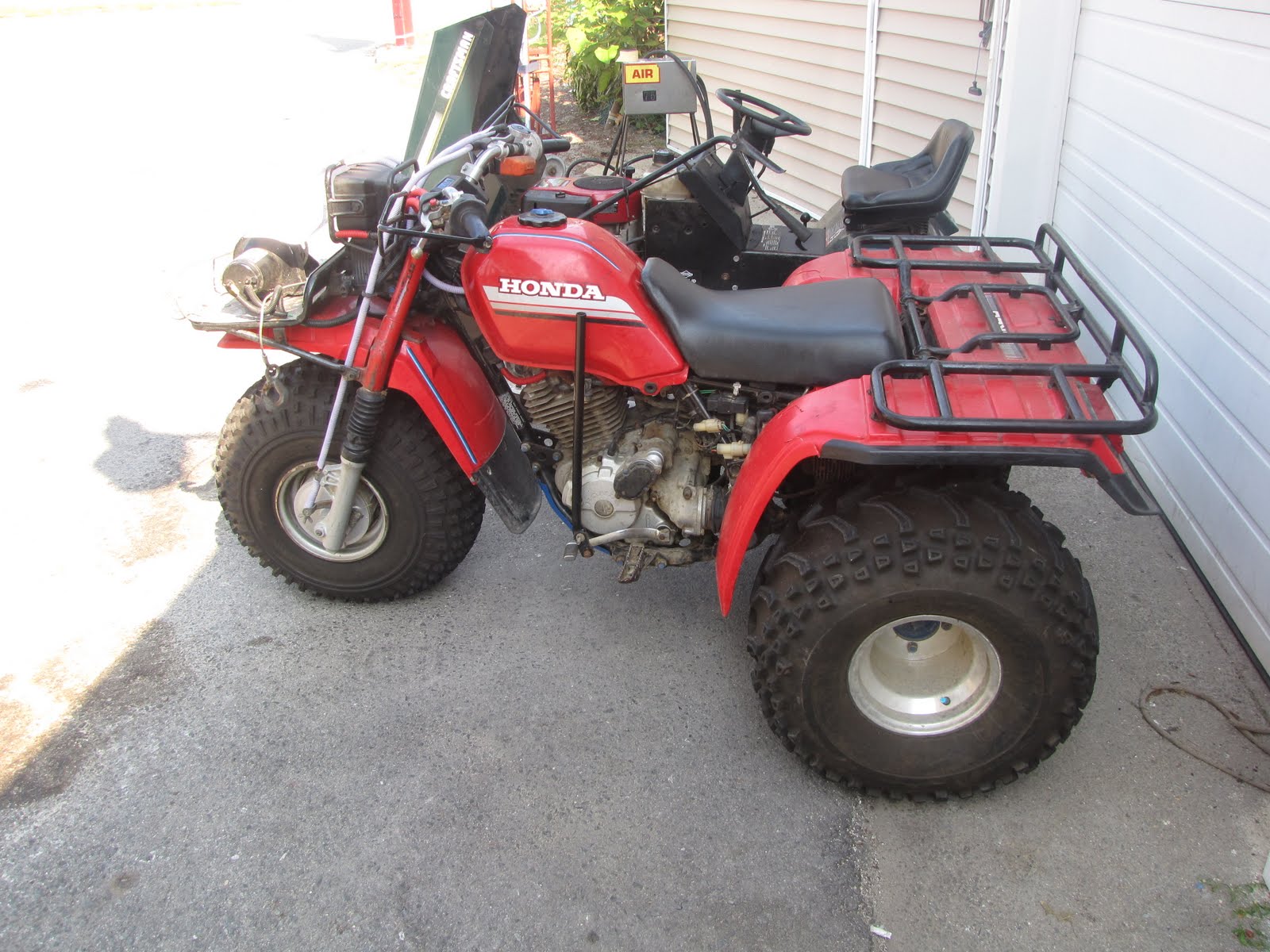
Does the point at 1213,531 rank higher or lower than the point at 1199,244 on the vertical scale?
lower

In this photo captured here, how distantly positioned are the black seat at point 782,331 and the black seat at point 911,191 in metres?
1.65

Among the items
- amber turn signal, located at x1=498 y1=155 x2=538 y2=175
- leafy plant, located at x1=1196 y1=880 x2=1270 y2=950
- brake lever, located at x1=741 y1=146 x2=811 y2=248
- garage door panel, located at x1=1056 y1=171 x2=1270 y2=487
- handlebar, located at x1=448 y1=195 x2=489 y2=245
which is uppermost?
amber turn signal, located at x1=498 y1=155 x2=538 y2=175

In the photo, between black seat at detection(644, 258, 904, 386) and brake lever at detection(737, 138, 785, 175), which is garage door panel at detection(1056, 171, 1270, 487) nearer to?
black seat at detection(644, 258, 904, 386)

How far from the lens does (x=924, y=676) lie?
2.72m

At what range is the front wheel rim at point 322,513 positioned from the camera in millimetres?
3244

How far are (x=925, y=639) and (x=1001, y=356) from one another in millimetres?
789

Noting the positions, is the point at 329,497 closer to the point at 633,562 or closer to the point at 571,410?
the point at 571,410

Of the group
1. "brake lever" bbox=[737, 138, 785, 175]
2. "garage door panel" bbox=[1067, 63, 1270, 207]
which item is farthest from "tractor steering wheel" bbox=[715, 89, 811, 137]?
"garage door panel" bbox=[1067, 63, 1270, 207]

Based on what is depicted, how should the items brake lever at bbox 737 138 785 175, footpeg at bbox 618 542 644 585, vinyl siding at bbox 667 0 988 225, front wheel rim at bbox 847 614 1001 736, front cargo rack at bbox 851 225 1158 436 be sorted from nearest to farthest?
1. front cargo rack at bbox 851 225 1158 436
2. front wheel rim at bbox 847 614 1001 736
3. footpeg at bbox 618 542 644 585
4. brake lever at bbox 737 138 785 175
5. vinyl siding at bbox 667 0 988 225

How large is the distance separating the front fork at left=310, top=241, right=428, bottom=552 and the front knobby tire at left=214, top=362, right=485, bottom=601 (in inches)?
3.3

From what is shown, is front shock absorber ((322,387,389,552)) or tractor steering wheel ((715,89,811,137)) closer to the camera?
front shock absorber ((322,387,389,552))

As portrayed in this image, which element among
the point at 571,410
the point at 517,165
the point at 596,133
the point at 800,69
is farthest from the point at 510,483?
the point at 596,133

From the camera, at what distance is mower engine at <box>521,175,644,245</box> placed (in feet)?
13.4

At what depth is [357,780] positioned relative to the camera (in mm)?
2791
